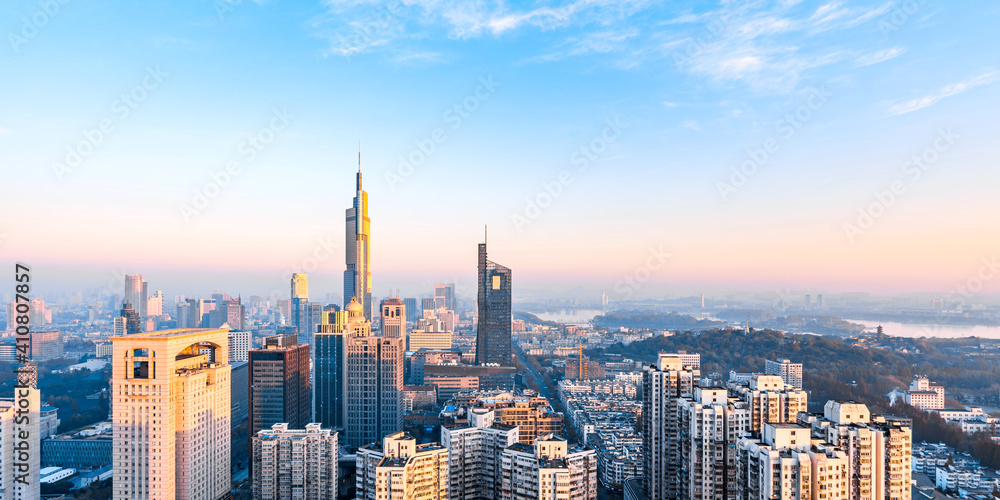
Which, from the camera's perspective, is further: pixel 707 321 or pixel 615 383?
pixel 707 321

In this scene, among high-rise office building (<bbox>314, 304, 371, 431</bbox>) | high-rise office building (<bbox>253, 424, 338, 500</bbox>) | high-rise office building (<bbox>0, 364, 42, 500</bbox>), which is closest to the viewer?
high-rise office building (<bbox>0, 364, 42, 500</bbox>)

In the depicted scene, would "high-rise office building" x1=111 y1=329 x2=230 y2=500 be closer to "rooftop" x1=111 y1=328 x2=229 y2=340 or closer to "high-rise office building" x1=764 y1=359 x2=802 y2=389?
"rooftop" x1=111 y1=328 x2=229 y2=340

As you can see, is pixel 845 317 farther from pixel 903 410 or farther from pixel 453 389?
pixel 453 389

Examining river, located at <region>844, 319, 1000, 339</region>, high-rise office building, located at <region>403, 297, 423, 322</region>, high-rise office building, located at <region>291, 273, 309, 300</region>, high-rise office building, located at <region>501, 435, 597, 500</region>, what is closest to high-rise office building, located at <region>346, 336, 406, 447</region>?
high-rise office building, located at <region>501, 435, 597, 500</region>

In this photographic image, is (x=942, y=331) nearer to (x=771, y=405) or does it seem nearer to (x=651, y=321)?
(x=651, y=321)

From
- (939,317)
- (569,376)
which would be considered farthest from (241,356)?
(939,317)

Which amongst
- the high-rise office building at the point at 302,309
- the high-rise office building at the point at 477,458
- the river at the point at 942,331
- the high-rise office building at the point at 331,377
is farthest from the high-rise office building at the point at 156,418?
the river at the point at 942,331

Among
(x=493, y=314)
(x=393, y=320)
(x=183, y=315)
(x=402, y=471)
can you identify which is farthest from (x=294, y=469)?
(x=183, y=315)
